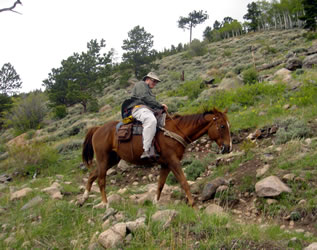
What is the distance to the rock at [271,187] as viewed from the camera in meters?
5.07

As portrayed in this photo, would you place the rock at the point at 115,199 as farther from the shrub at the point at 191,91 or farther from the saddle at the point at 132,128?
the shrub at the point at 191,91

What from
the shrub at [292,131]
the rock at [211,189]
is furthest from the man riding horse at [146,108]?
the shrub at [292,131]

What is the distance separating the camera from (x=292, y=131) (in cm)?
722

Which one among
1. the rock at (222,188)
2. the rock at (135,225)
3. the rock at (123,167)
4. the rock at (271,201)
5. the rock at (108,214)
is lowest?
the rock at (123,167)

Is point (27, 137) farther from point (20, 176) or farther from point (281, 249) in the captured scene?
point (281, 249)

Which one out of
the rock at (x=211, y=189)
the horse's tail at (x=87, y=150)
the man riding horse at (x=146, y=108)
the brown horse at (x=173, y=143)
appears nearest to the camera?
the brown horse at (x=173, y=143)

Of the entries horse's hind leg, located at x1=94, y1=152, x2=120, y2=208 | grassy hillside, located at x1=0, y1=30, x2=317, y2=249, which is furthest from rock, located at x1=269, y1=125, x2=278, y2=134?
horse's hind leg, located at x1=94, y1=152, x2=120, y2=208

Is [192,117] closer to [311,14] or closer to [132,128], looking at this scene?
[132,128]

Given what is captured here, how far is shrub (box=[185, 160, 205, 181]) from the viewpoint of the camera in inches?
302

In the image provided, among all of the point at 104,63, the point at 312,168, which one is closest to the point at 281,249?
the point at 312,168

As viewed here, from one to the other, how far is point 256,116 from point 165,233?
304 inches

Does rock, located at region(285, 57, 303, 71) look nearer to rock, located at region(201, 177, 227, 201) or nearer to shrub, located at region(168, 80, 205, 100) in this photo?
shrub, located at region(168, 80, 205, 100)

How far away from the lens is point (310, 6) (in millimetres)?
35125

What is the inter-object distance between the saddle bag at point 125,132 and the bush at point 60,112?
26422 mm
